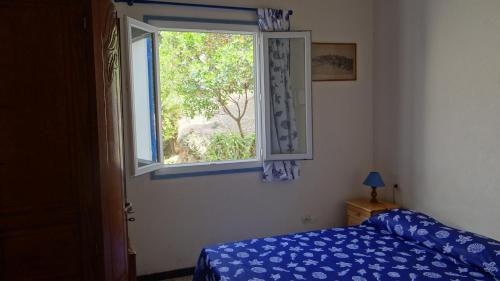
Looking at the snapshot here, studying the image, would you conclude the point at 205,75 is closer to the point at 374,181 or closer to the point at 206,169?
the point at 206,169

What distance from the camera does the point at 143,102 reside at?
3.02 metres

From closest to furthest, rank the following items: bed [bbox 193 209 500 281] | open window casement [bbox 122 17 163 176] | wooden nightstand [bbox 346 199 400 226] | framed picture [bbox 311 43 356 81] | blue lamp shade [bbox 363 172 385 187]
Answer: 1. bed [bbox 193 209 500 281]
2. open window casement [bbox 122 17 163 176]
3. wooden nightstand [bbox 346 199 400 226]
4. blue lamp shade [bbox 363 172 385 187]
5. framed picture [bbox 311 43 356 81]

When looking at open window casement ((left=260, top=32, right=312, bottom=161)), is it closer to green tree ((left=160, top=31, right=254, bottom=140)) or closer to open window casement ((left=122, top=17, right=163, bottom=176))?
green tree ((left=160, top=31, right=254, bottom=140))

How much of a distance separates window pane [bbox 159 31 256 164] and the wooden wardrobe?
168 centimetres

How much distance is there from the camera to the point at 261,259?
2.44 m

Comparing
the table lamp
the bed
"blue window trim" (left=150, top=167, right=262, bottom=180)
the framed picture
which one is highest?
the framed picture

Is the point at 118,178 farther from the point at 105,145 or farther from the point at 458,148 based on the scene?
the point at 458,148

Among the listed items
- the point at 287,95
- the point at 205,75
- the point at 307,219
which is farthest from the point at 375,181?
the point at 205,75

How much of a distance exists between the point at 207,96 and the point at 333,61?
1237 mm

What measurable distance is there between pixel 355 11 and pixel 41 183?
3171mm

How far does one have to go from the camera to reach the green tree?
11.0 ft

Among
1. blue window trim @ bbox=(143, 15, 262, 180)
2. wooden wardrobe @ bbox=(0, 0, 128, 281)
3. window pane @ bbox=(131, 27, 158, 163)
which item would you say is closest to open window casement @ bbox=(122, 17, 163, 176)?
window pane @ bbox=(131, 27, 158, 163)

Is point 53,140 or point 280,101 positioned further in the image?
point 280,101

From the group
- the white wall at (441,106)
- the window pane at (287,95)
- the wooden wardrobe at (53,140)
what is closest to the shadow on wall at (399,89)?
the white wall at (441,106)
